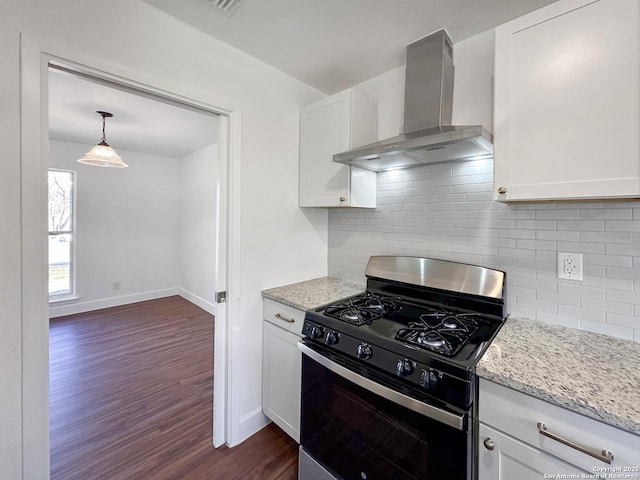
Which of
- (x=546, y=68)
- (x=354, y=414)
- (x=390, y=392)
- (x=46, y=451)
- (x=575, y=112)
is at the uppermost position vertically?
(x=546, y=68)

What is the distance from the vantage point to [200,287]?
4.59 m

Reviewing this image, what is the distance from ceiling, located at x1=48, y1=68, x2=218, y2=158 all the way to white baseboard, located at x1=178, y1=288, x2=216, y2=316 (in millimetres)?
2383

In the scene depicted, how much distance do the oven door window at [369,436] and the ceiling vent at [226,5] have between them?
1764 mm

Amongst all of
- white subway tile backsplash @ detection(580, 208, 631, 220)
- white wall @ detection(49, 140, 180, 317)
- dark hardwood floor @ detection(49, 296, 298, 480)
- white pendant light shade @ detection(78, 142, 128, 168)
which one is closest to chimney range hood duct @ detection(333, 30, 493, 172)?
white subway tile backsplash @ detection(580, 208, 631, 220)

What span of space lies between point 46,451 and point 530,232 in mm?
2377

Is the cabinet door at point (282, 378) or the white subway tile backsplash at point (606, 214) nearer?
the white subway tile backsplash at point (606, 214)

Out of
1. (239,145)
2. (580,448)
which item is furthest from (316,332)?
(239,145)

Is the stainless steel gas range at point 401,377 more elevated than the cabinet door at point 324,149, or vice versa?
the cabinet door at point 324,149

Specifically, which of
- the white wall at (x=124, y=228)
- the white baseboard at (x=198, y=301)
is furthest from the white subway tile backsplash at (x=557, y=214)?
the white wall at (x=124, y=228)

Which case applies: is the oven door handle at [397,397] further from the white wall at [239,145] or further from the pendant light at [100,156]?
the pendant light at [100,156]

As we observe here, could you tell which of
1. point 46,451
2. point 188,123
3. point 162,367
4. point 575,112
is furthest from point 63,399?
point 575,112

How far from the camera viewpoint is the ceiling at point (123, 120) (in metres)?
2.47

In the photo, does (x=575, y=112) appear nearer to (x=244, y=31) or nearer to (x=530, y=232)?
(x=530, y=232)

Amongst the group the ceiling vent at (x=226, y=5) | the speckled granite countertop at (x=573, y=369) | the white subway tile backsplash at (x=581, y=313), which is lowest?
the speckled granite countertop at (x=573, y=369)
